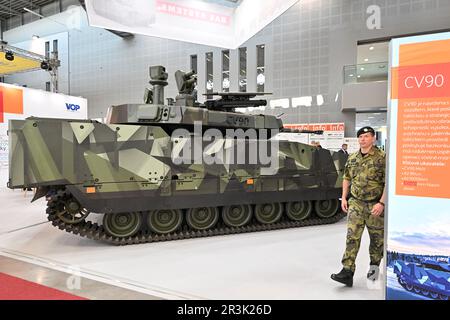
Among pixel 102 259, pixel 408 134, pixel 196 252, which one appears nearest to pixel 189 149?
pixel 196 252

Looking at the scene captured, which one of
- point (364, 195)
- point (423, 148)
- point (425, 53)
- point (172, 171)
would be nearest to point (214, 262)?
point (172, 171)

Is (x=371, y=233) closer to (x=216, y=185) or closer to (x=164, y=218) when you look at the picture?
(x=216, y=185)

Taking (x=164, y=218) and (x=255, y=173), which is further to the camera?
(x=255, y=173)

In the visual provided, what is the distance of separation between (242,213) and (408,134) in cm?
459

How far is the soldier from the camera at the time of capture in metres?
3.88

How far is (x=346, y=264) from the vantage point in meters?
4.12

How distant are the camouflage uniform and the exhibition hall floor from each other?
1.93ft

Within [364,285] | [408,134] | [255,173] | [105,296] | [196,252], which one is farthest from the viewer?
[255,173]

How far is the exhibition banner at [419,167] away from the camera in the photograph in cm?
292

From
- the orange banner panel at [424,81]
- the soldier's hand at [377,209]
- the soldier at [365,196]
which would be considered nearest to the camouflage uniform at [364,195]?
the soldier at [365,196]

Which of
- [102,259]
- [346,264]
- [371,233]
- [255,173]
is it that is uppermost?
[255,173]

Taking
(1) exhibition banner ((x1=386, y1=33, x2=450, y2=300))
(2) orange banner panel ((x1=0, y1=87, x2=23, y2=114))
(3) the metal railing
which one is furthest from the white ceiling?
(2) orange banner panel ((x1=0, y1=87, x2=23, y2=114))

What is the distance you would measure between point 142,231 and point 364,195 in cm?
410

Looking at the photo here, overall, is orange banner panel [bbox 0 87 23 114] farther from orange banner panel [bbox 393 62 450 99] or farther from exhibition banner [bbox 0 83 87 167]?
orange banner panel [bbox 393 62 450 99]
